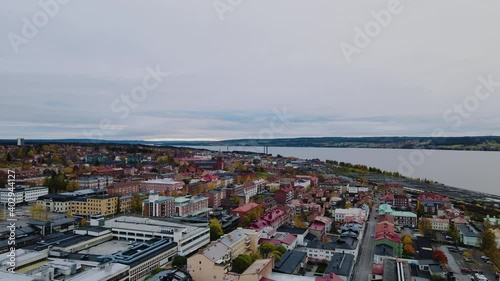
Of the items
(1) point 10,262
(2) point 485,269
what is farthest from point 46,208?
(2) point 485,269

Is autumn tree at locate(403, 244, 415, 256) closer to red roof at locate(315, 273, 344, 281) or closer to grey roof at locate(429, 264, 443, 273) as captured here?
grey roof at locate(429, 264, 443, 273)

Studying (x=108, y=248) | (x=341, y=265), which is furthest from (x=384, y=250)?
(x=108, y=248)

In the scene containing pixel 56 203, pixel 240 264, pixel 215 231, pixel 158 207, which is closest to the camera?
pixel 240 264

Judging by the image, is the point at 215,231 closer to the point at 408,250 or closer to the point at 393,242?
the point at 393,242

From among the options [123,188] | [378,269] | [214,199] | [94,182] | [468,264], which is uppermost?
[94,182]

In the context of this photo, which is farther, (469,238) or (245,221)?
(245,221)

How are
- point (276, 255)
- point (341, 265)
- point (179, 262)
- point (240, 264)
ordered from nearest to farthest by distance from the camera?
point (240, 264)
point (341, 265)
point (179, 262)
point (276, 255)

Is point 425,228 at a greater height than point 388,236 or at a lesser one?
lesser
